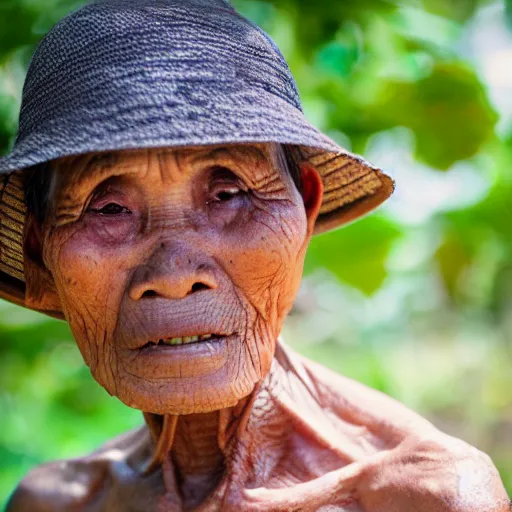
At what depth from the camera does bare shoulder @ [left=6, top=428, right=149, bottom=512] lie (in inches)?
115

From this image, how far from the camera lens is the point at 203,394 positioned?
6.93 ft

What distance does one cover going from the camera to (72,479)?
2.98 metres

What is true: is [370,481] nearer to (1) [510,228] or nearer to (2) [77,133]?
(2) [77,133]

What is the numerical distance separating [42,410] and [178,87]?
11.8 ft

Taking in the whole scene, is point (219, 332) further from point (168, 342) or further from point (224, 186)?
point (224, 186)

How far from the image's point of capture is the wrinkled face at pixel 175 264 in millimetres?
2090

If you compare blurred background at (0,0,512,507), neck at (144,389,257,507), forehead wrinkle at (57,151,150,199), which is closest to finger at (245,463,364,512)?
neck at (144,389,257,507)

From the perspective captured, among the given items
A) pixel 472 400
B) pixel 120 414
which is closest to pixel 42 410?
pixel 120 414

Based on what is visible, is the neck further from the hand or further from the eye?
the eye

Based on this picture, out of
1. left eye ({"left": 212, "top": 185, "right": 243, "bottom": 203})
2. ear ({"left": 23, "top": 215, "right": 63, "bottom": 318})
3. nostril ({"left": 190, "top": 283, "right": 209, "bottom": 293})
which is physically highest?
left eye ({"left": 212, "top": 185, "right": 243, "bottom": 203})

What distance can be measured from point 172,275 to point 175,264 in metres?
0.03

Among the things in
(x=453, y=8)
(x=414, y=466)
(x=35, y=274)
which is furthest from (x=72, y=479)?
(x=453, y=8)

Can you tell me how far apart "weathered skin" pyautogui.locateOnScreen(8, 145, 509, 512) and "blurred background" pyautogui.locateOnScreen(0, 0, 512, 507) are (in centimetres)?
195

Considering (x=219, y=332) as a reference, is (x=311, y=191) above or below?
above
